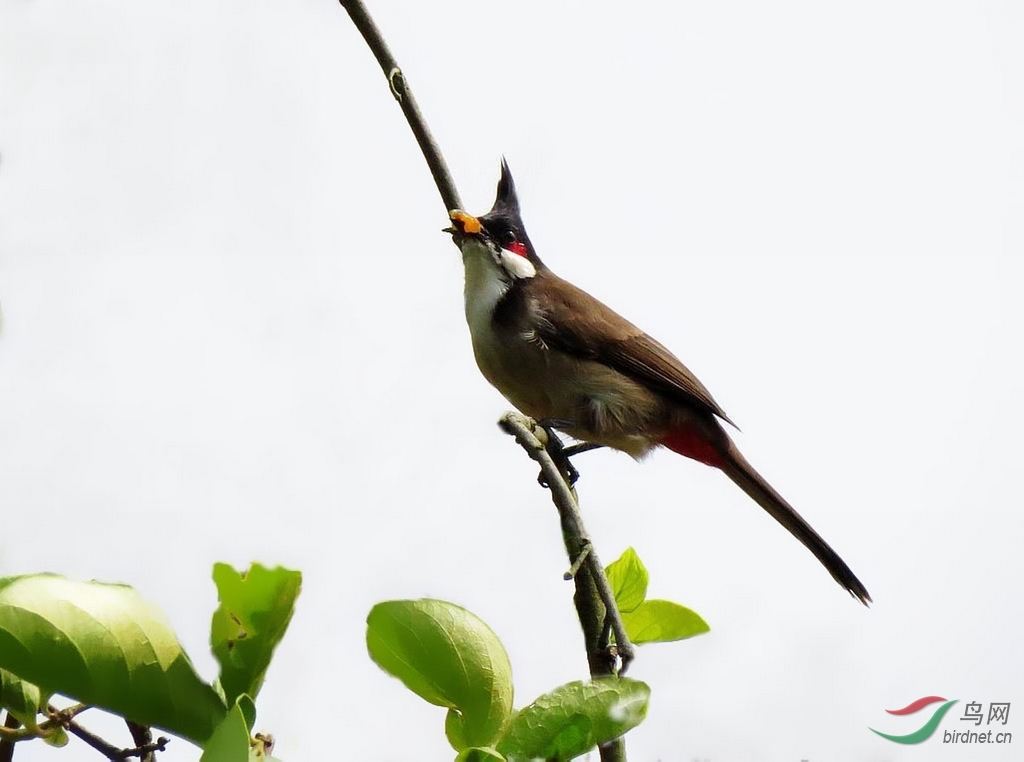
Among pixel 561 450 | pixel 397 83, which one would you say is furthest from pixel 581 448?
pixel 397 83

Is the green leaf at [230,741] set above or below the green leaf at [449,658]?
below

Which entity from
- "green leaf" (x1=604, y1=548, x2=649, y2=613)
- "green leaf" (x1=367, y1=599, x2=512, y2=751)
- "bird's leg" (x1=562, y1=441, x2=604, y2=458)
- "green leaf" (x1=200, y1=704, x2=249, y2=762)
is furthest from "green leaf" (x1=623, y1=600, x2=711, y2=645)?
"bird's leg" (x1=562, y1=441, x2=604, y2=458)

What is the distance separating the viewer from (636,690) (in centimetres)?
110

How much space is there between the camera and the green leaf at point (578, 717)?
1.09 m

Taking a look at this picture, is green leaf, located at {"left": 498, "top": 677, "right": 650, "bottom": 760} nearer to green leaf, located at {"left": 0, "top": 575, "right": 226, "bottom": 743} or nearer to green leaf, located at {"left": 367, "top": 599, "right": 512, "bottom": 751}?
green leaf, located at {"left": 367, "top": 599, "right": 512, "bottom": 751}

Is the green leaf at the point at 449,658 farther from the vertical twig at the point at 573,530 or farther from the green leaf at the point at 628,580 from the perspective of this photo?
the green leaf at the point at 628,580

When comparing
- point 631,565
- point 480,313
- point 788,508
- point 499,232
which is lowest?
point 631,565

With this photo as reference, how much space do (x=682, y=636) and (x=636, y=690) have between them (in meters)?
0.42

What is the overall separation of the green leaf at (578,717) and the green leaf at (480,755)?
41mm

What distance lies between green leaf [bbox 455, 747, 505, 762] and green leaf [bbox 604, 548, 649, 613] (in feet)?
1.58

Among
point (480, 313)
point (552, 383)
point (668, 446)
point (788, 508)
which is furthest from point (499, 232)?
point (788, 508)

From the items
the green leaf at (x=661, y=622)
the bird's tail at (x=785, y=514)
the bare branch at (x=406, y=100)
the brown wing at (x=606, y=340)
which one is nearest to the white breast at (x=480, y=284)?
the brown wing at (x=606, y=340)

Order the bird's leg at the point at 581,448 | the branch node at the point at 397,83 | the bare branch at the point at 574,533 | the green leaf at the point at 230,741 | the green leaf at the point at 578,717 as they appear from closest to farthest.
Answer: the green leaf at the point at 230,741, the green leaf at the point at 578,717, the bare branch at the point at 574,533, the branch node at the point at 397,83, the bird's leg at the point at 581,448

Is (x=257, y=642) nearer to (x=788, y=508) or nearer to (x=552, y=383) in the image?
(x=552, y=383)
